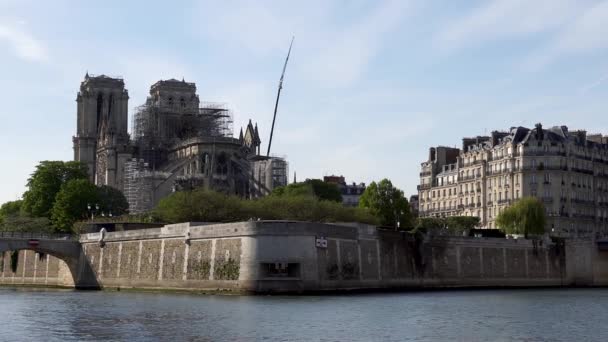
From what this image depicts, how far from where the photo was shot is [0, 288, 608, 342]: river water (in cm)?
3859

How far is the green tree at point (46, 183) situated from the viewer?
107 metres

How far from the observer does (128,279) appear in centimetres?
7081

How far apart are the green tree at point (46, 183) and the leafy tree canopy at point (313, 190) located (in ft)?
70.9

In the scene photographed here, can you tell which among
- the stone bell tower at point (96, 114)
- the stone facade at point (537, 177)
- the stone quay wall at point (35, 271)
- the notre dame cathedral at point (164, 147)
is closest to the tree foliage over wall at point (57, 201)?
the stone quay wall at point (35, 271)

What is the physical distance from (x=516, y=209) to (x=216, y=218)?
25.2m

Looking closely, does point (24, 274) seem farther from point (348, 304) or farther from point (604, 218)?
point (604, 218)

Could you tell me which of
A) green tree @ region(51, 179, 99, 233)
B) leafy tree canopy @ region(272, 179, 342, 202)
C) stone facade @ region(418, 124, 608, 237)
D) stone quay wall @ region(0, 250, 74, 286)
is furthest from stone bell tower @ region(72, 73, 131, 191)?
stone quay wall @ region(0, 250, 74, 286)

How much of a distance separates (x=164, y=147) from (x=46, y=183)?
27421 millimetres

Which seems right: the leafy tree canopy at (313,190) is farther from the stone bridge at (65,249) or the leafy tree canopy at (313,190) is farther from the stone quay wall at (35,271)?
the stone bridge at (65,249)

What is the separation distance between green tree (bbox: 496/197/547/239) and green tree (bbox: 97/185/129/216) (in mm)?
37187

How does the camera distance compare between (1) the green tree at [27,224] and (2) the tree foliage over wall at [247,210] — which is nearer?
(2) the tree foliage over wall at [247,210]

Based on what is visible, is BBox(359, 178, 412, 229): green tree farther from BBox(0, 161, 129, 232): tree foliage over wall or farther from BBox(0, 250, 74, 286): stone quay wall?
BBox(0, 250, 74, 286): stone quay wall

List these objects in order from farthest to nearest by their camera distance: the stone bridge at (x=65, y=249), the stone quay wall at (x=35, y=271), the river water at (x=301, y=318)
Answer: the stone quay wall at (x=35, y=271) < the stone bridge at (x=65, y=249) < the river water at (x=301, y=318)

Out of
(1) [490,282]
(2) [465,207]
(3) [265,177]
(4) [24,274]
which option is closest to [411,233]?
(1) [490,282]
